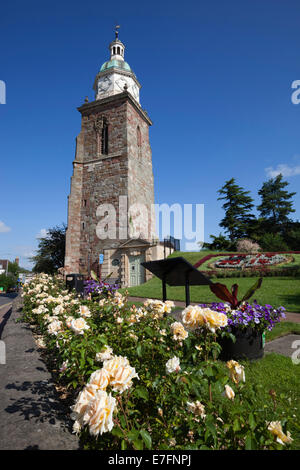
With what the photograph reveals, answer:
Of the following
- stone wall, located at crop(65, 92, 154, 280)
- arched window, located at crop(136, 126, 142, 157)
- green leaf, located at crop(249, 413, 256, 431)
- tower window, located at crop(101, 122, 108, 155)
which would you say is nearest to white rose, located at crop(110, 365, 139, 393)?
green leaf, located at crop(249, 413, 256, 431)

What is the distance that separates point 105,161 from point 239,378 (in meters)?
21.7

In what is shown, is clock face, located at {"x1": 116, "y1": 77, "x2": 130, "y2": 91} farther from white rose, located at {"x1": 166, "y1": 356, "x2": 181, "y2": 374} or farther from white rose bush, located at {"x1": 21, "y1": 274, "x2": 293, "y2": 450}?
white rose, located at {"x1": 166, "y1": 356, "x2": 181, "y2": 374}

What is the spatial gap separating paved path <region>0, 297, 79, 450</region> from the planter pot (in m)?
2.50

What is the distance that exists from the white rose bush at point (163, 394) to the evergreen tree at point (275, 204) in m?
36.2

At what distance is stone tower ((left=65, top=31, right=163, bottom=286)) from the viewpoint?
Result: 62.8ft

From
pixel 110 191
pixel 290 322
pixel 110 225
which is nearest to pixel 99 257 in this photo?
pixel 110 225

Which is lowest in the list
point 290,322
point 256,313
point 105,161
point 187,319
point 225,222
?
point 290,322

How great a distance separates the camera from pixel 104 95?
2359cm

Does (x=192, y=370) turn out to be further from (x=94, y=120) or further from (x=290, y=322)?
(x=94, y=120)

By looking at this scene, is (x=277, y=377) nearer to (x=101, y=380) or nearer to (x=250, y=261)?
(x=101, y=380)

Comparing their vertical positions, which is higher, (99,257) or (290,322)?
(99,257)

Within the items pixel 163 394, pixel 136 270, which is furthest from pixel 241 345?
pixel 136 270

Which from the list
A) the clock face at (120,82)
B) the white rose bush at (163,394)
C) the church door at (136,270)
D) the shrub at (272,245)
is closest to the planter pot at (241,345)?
the white rose bush at (163,394)

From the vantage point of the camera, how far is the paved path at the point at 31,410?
4.79 ft
